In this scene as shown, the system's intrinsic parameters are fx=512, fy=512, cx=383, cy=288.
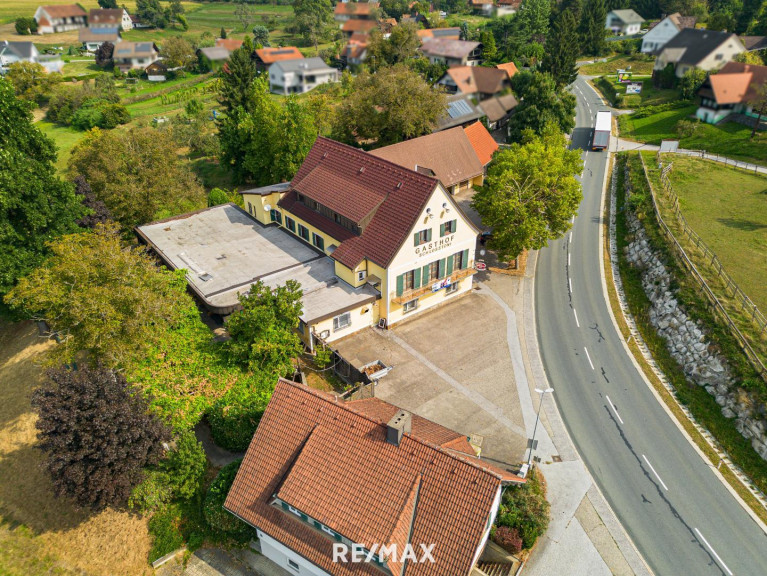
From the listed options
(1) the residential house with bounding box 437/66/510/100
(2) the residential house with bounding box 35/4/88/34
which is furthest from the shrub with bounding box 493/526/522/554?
(2) the residential house with bounding box 35/4/88/34

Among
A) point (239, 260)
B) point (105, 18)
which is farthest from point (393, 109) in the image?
point (105, 18)

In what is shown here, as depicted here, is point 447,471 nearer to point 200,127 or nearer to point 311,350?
point 311,350

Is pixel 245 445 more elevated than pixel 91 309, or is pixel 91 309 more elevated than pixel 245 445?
pixel 91 309

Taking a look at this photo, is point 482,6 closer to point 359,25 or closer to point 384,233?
point 359,25

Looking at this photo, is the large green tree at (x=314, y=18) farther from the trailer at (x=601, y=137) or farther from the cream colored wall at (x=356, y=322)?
the cream colored wall at (x=356, y=322)

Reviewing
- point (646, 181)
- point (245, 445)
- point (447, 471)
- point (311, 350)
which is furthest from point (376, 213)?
point (646, 181)
